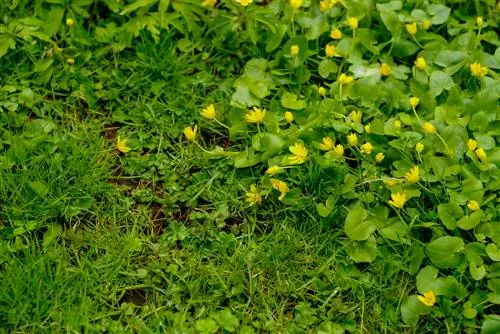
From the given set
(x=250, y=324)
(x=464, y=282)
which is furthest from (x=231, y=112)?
(x=464, y=282)

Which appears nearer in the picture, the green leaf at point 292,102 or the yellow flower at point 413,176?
the yellow flower at point 413,176

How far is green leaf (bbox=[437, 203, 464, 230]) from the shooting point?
297 centimetres

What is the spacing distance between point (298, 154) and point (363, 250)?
45 cm

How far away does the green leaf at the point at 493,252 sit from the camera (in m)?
2.86

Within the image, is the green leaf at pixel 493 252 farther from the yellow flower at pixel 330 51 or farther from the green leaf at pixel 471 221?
the yellow flower at pixel 330 51

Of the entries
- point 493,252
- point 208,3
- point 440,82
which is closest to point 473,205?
point 493,252

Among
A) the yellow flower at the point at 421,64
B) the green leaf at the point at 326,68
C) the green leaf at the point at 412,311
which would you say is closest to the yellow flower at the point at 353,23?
the green leaf at the point at 326,68

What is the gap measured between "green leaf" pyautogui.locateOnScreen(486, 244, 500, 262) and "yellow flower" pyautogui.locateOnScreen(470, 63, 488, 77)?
2.69 feet

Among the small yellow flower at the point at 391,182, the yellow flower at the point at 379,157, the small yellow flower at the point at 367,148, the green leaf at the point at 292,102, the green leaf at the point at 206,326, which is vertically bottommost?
the green leaf at the point at 206,326

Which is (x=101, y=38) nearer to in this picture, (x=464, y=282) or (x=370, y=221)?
(x=370, y=221)

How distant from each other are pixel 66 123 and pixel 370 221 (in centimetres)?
138

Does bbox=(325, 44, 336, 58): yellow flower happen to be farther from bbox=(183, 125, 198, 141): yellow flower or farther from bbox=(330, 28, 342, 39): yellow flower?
bbox=(183, 125, 198, 141): yellow flower

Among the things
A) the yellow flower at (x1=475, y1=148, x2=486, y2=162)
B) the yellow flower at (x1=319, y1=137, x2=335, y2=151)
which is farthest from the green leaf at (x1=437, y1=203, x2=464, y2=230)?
the yellow flower at (x1=319, y1=137, x2=335, y2=151)

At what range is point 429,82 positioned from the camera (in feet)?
11.1
